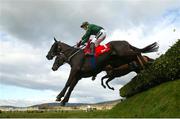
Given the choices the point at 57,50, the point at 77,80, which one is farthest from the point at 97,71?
the point at 57,50

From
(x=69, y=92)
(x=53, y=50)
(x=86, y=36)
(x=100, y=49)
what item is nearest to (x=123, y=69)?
(x=100, y=49)

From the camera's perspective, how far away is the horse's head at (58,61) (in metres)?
17.3

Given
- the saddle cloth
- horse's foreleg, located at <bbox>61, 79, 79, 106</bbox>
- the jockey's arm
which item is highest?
the jockey's arm

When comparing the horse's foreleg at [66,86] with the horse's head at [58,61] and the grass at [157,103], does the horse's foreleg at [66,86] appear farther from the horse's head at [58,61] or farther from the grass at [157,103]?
the grass at [157,103]

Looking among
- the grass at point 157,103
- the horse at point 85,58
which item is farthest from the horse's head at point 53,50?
the grass at point 157,103

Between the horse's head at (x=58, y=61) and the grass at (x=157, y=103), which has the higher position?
the horse's head at (x=58, y=61)

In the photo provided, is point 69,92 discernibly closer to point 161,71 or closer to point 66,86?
point 66,86

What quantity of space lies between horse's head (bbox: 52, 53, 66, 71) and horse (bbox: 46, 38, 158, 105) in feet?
0.43

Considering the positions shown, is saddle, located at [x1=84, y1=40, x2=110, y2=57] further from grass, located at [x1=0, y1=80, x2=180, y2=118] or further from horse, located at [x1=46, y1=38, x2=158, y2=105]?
grass, located at [x1=0, y1=80, x2=180, y2=118]

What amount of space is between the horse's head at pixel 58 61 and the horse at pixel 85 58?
13cm

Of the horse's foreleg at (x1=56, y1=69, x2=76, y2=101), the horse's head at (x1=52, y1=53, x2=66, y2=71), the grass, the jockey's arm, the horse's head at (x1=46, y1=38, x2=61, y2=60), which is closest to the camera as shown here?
the grass

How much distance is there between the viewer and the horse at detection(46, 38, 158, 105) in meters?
16.7

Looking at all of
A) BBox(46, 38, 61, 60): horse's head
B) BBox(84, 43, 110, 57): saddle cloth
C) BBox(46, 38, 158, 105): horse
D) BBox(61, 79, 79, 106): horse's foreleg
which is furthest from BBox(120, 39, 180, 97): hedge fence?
BBox(46, 38, 61, 60): horse's head

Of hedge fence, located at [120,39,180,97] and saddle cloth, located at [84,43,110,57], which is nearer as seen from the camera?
hedge fence, located at [120,39,180,97]
